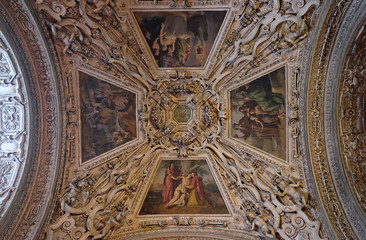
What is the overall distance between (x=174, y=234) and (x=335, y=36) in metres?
7.83

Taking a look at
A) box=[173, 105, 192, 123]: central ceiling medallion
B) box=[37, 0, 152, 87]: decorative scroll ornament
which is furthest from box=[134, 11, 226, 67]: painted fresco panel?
box=[173, 105, 192, 123]: central ceiling medallion

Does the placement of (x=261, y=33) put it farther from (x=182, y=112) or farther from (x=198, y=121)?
Result: (x=182, y=112)

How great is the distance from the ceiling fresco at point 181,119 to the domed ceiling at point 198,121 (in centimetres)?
3

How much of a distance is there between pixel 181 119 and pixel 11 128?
5291 mm

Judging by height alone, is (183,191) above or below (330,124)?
below

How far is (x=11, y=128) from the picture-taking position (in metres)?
8.78

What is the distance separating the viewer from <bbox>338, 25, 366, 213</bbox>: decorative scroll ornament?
824 centimetres

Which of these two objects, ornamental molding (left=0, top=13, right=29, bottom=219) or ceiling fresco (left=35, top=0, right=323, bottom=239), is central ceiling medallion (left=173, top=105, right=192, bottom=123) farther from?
ornamental molding (left=0, top=13, right=29, bottom=219)

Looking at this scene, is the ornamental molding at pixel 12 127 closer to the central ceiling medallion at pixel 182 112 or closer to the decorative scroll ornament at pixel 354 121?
the central ceiling medallion at pixel 182 112

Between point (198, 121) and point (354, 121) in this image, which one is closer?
point (354, 121)

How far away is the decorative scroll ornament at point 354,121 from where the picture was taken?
8242mm

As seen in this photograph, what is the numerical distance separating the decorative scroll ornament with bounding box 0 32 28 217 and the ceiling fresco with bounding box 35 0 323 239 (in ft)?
4.34

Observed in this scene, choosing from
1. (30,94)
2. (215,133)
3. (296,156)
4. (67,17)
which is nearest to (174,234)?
(215,133)

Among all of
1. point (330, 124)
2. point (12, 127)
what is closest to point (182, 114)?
point (330, 124)
